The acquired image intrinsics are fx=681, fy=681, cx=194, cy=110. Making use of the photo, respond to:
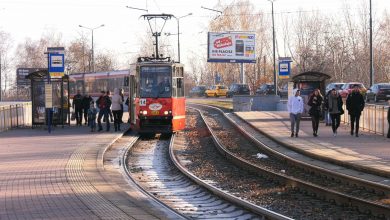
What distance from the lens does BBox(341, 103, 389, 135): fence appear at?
24734 millimetres

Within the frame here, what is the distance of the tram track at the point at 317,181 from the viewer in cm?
1126

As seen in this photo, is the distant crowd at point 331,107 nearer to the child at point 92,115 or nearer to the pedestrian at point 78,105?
the child at point 92,115

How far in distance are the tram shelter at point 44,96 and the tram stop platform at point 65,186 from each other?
6901 mm

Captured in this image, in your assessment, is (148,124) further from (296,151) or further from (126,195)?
(126,195)

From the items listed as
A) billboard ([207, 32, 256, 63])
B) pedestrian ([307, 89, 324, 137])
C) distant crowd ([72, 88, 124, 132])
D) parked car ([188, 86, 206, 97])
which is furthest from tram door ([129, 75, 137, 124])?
parked car ([188, 86, 206, 97])

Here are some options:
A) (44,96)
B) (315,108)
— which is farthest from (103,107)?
(315,108)

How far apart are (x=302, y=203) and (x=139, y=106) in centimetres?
1627

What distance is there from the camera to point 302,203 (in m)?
12.2

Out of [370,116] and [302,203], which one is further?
[370,116]

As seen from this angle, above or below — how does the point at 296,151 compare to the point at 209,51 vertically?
below

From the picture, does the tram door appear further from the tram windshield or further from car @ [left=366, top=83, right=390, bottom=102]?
car @ [left=366, top=83, right=390, bottom=102]

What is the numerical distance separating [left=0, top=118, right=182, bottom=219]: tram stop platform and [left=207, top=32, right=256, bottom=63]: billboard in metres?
47.3

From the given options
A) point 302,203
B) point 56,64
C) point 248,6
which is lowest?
point 302,203

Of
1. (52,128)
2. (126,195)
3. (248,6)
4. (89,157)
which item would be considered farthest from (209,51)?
(126,195)
